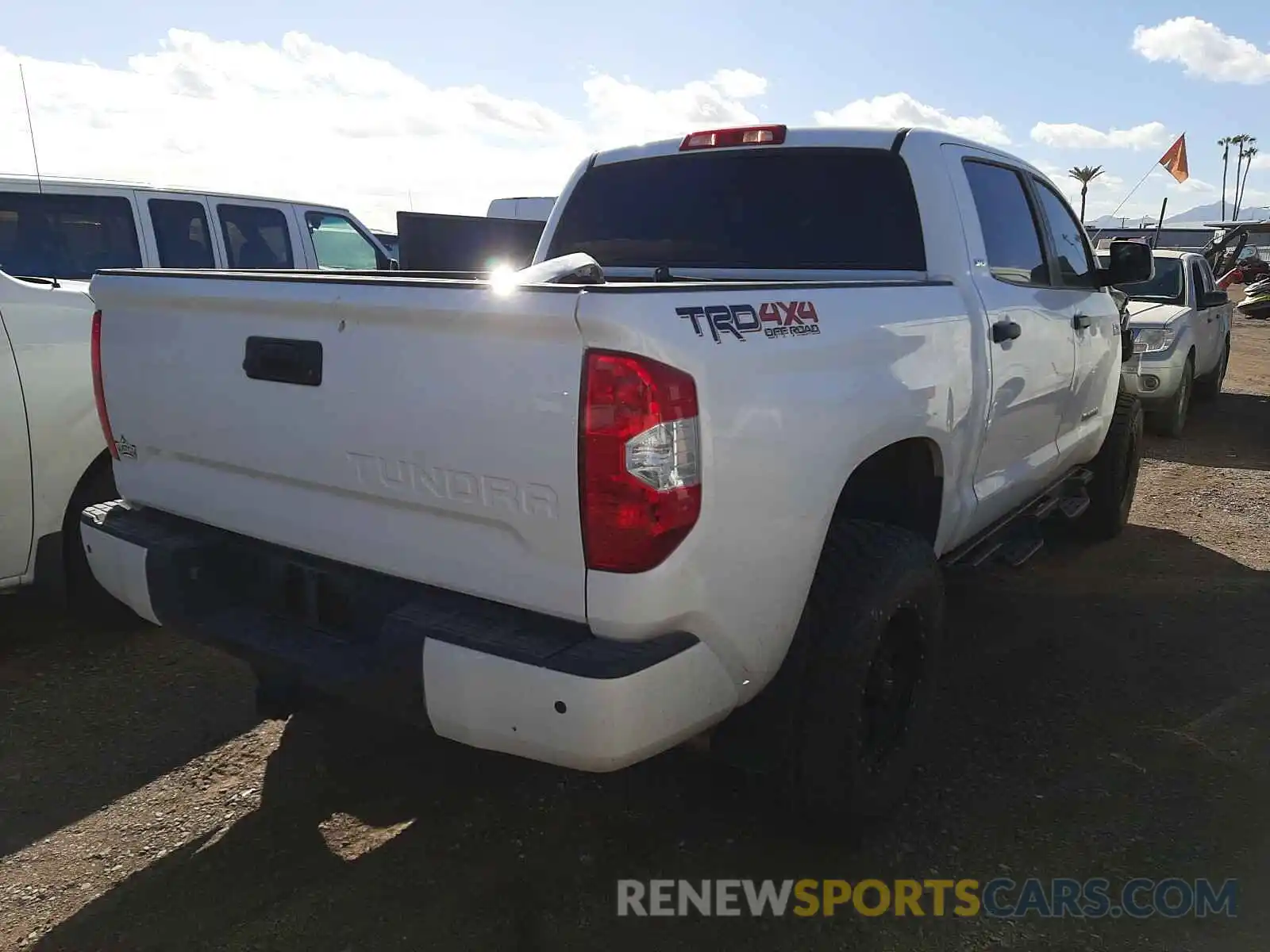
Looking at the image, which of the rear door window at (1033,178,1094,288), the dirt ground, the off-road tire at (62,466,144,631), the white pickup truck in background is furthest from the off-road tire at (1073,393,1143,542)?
the off-road tire at (62,466,144,631)

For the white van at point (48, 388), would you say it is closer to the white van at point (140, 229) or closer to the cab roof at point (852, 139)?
the white van at point (140, 229)

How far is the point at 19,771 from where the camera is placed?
3064mm

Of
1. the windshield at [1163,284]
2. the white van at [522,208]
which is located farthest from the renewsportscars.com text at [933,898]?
the white van at [522,208]

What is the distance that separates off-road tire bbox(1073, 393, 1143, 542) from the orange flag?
15352 mm

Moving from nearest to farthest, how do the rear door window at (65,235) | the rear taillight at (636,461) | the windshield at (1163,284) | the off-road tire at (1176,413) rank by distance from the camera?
1. the rear taillight at (636,461)
2. the rear door window at (65,235)
3. the off-road tire at (1176,413)
4. the windshield at (1163,284)

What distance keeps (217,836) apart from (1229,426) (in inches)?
405

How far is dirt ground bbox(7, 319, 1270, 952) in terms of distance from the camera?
7.92 ft

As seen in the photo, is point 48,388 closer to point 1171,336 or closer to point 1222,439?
point 1171,336

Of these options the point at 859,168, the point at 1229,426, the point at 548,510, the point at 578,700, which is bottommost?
the point at 1229,426

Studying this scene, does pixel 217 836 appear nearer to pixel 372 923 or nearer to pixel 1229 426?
pixel 372 923

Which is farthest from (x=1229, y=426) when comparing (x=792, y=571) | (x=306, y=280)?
(x=306, y=280)

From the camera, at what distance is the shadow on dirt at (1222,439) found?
8273 millimetres

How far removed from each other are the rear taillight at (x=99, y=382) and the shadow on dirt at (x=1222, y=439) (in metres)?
8.06

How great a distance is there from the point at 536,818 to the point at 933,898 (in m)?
1.11
